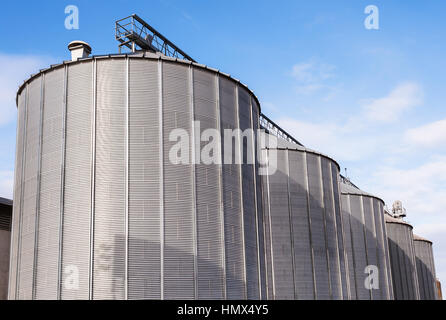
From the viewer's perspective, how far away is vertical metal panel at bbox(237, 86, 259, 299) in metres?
25.0

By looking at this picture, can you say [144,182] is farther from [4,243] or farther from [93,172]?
[4,243]

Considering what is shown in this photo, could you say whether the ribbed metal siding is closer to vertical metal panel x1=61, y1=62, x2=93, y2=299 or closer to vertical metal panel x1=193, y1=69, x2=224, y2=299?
vertical metal panel x1=193, y1=69, x2=224, y2=299

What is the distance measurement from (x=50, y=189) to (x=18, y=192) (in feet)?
9.90

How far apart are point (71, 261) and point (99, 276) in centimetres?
145

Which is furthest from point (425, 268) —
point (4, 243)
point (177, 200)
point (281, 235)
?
point (177, 200)

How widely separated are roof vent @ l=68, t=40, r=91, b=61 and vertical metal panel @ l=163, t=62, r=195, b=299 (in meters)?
5.68

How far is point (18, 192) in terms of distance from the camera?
25609mm

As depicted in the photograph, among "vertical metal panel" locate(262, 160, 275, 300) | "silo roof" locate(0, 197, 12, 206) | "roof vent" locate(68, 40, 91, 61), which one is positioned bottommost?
"vertical metal panel" locate(262, 160, 275, 300)

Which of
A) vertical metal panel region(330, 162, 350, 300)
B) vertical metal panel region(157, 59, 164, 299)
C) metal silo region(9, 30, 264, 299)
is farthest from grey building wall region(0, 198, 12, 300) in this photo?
vertical metal panel region(330, 162, 350, 300)

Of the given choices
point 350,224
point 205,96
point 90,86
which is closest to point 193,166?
point 205,96

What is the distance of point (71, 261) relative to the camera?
868 inches

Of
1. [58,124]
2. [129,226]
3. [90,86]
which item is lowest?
[129,226]
